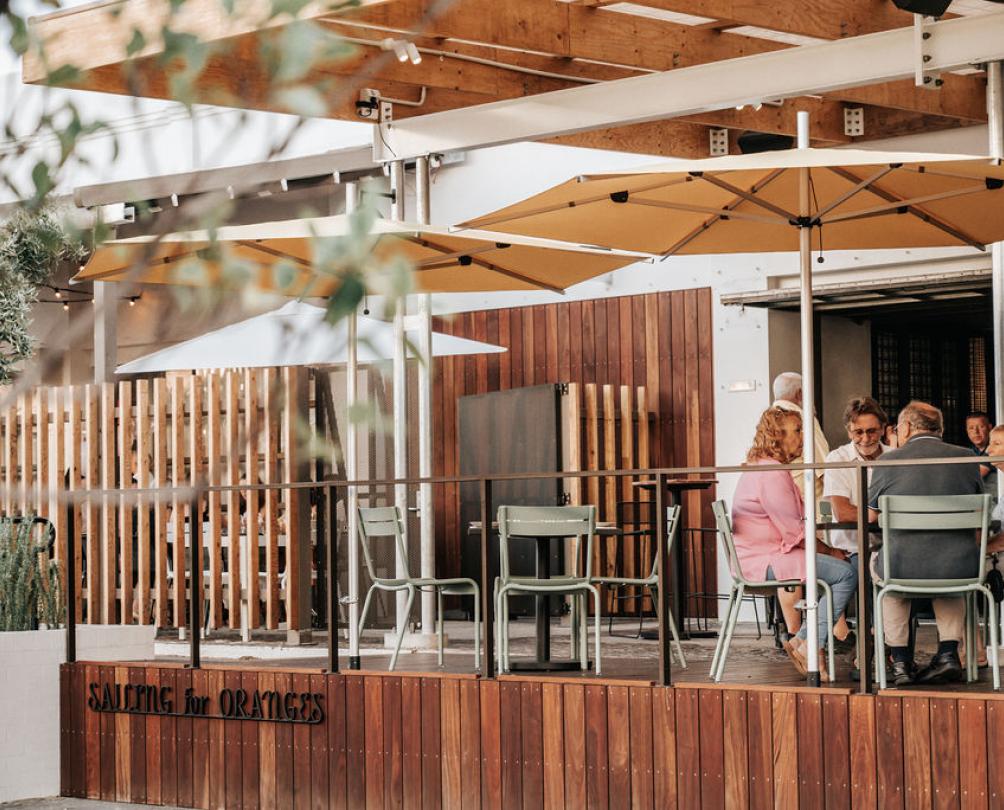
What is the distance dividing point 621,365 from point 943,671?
7102 mm

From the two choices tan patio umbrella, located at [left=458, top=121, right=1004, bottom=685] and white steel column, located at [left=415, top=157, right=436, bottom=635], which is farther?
white steel column, located at [left=415, top=157, right=436, bottom=635]

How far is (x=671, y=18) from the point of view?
9586 millimetres

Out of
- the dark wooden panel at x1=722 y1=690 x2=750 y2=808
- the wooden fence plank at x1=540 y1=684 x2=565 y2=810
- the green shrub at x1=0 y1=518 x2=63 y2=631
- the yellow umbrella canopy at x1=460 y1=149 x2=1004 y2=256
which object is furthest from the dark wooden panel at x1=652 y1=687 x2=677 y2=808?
the green shrub at x1=0 y1=518 x2=63 y2=631

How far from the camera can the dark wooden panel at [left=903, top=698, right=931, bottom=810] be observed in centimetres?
626

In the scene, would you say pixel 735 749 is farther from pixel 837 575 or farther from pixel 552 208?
pixel 552 208

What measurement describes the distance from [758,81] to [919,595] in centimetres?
394

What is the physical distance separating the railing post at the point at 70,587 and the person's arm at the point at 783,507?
374 centimetres

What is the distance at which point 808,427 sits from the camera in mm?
6906

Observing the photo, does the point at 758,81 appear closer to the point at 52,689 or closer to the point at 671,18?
the point at 671,18

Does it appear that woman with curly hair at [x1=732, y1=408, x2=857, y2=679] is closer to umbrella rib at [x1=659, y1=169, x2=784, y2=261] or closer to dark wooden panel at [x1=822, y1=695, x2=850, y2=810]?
dark wooden panel at [x1=822, y1=695, x2=850, y2=810]

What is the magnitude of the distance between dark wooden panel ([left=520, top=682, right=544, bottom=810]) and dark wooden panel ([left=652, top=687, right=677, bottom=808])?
579mm

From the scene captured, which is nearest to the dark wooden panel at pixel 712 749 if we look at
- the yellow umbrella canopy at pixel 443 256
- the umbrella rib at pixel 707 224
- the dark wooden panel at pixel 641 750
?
the dark wooden panel at pixel 641 750

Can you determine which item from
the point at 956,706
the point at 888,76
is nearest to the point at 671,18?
the point at 888,76

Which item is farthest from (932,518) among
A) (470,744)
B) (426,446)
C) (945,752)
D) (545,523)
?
(426,446)
